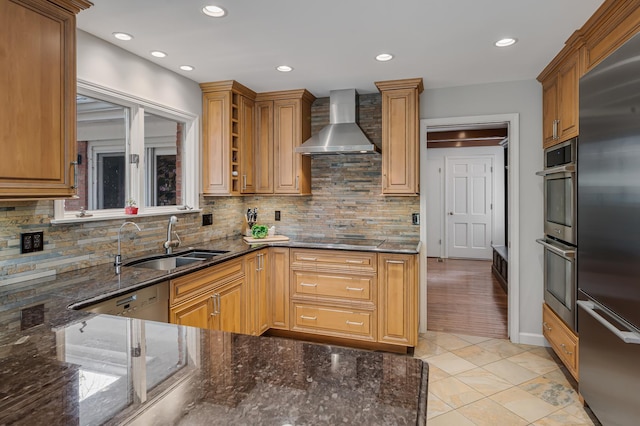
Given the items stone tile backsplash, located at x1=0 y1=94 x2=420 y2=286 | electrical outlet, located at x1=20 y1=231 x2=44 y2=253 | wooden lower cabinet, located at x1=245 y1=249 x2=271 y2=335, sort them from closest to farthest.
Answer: electrical outlet, located at x1=20 y1=231 x2=44 y2=253, wooden lower cabinet, located at x1=245 y1=249 x2=271 y2=335, stone tile backsplash, located at x1=0 y1=94 x2=420 y2=286

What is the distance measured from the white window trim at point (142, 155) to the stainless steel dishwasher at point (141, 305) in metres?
0.73

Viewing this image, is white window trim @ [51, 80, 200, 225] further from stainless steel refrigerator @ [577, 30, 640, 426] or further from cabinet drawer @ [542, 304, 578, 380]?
cabinet drawer @ [542, 304, 578, 380]

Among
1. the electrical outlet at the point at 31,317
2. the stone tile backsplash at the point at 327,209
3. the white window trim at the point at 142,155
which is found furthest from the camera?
the stone tile backsplash at the point at 327,209

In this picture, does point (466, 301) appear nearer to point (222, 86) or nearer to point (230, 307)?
point (230, 307)

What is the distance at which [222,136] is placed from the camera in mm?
3537

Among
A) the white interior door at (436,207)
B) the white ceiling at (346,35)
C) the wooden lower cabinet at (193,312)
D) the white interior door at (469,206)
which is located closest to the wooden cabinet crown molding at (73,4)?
the white ceiling at (346,35)

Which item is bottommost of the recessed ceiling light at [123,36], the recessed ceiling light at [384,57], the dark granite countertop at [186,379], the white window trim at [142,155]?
the dark granite countertop at [186,379]

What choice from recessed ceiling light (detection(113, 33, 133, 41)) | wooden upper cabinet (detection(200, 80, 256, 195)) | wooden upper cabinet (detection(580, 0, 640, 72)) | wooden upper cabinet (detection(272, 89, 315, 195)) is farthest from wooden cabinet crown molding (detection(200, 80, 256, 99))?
wooden upper cabinet (detection(580, 0, 640, 72))

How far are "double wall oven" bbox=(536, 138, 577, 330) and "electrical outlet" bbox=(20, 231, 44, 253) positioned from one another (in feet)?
10.8

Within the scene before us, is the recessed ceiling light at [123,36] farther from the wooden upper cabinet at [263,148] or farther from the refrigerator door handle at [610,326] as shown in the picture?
the refrigerator door handle at [610,326]

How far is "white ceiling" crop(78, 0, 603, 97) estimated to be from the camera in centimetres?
209

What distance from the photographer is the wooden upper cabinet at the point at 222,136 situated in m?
3.52

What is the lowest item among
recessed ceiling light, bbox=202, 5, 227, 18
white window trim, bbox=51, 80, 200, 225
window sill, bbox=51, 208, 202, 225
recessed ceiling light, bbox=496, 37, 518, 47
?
window sill, bbox=51, 208, 202, 225

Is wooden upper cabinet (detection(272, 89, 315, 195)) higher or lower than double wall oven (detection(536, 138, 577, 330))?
higher
